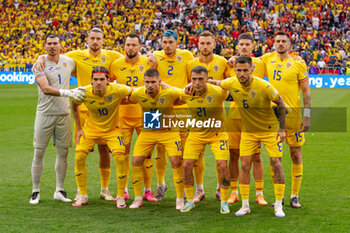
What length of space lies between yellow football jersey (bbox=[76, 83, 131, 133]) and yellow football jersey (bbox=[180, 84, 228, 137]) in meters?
0.90

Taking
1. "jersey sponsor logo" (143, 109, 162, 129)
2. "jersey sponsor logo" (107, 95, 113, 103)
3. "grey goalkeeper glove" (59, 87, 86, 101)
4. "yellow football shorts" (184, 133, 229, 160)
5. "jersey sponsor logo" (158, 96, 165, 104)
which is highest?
"grey goalkeeper glove" (59, 87, 86, 101)

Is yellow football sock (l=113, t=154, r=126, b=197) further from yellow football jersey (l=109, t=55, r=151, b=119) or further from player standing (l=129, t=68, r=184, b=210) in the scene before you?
yellow football jersey (l=109, t=55, r=151, b=119)

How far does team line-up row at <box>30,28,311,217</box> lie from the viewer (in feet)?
21.4

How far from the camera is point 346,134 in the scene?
13.6m

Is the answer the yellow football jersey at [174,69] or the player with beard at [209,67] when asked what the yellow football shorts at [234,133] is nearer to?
the player with beard at [209,67]

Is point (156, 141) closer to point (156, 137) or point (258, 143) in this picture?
point (156, 137)

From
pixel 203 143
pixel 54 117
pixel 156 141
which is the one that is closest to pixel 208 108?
pixel 203 143

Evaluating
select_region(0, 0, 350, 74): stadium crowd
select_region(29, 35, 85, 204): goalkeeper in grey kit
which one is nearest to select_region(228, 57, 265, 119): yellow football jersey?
select_region(29, 35, 85, 204): goalkeeper in grey kit

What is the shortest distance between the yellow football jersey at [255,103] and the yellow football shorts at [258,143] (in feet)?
0.24

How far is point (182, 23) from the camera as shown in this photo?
3616cm

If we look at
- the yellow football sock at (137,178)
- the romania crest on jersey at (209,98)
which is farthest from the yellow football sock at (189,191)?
the romania crest on jersey at (209,98)

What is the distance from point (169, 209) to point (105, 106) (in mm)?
1688

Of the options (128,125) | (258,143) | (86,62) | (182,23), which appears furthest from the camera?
(182,23)

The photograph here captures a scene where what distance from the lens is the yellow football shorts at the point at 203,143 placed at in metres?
6.66
